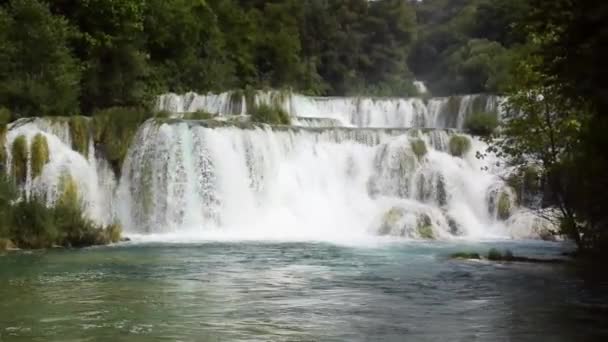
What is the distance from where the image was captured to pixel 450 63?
6238 centimetres

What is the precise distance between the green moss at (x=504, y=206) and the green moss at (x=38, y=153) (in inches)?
561

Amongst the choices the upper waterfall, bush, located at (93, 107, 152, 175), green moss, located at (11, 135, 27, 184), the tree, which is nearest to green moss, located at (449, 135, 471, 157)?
the upper waterfall

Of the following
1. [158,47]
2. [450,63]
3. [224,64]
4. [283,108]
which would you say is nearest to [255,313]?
[283,108]

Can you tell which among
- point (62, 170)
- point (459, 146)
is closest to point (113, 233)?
point (62, 170)

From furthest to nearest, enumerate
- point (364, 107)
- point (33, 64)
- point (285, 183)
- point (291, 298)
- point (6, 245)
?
point (364, 107) < point (33, 64) < point (285, 183) < point (6, 245) < point (291, 298)

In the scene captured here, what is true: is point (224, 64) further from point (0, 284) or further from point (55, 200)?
point (0, 284)

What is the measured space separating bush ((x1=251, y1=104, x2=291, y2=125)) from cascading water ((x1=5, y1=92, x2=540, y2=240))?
499 cm

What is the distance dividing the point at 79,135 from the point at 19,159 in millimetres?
2611

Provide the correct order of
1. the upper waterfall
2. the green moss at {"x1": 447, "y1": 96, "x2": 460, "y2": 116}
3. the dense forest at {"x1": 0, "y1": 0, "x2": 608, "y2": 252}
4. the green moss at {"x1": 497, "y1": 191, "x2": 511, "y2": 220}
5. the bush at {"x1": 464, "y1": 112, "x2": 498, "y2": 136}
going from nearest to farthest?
the dense forest at {"x1": 0, "y1": 0, "x2": 608, "y2": 252}
the green moss at {"x1": 497, "y1": 191, "x2": 511, "y2": 220}
the bush at {"x1": 464, "y1": 112, "x2": 498, "y2": 136}
the upper waterfall
the green moss at {"x1": 447, "y1": 96, "x2": 460, "y2": 116}

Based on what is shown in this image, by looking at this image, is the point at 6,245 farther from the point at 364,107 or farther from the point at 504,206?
the point at 364,107

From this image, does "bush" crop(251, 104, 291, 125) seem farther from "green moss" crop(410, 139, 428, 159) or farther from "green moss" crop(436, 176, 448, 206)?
"green moss" crop(436, 176, 448, 206)

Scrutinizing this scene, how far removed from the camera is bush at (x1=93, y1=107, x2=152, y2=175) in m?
27.2

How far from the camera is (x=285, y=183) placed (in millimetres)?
29438

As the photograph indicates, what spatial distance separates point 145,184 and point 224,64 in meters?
18.5
